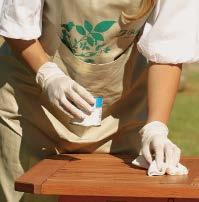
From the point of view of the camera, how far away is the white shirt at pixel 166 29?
3080 mm

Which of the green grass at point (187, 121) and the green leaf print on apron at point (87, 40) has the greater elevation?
the green leaf print on apron at point (87, 40)

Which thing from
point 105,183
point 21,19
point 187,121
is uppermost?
point 21,19

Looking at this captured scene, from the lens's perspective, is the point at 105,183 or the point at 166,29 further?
the point at 166,29

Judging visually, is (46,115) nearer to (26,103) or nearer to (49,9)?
(26,103)

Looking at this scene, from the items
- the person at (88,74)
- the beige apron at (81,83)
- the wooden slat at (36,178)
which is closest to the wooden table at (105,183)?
the wooden slat at (36,178)

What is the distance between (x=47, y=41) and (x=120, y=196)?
2.80 feet

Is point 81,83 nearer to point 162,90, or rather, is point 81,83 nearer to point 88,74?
point 88,74

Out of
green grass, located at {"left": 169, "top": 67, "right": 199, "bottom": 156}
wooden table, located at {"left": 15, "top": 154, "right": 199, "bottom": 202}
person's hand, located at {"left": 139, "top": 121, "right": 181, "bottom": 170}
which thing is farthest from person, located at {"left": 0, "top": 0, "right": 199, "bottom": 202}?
green grass, located at {"left": 169, "top": 67, "right": 199, "bottom": 156}

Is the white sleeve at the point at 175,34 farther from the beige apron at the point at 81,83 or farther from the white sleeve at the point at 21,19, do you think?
the white sleeve at the point at 21,19

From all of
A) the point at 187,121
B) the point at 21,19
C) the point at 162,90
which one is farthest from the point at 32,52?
the point at 187,121

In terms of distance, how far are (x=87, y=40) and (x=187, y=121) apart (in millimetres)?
5614

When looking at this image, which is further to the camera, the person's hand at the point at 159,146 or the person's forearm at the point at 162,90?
the person's forearm at the point at 162,90

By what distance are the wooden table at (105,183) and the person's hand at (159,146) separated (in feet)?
0.20

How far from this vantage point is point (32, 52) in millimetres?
3121
